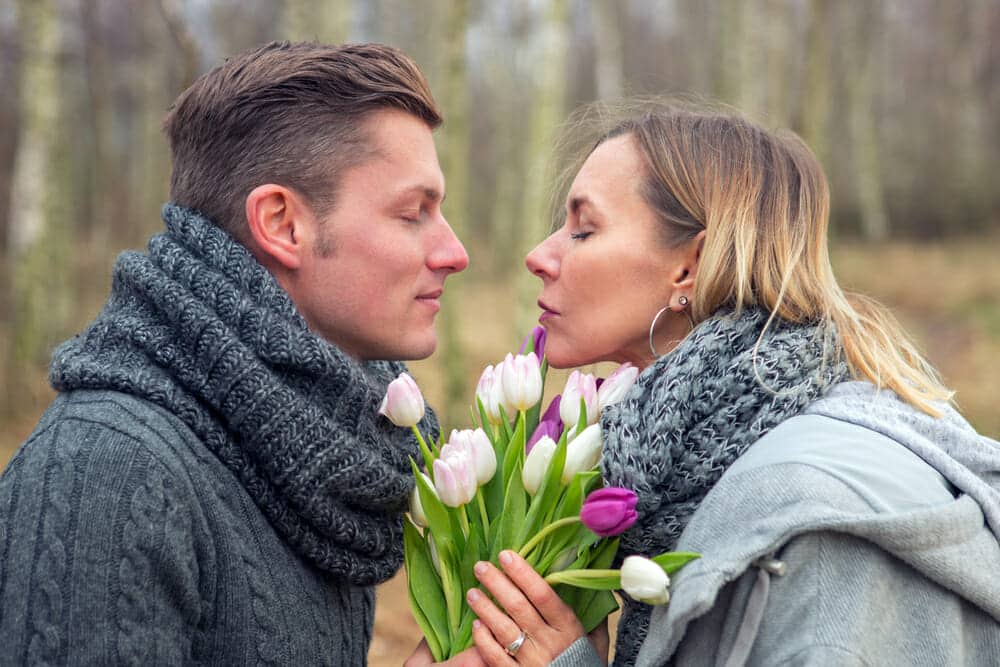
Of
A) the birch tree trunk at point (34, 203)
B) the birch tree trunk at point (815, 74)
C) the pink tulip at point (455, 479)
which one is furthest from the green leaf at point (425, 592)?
the birch tree trunk at point (34, 203)

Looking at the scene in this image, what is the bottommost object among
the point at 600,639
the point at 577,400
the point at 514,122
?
the point at 514,122

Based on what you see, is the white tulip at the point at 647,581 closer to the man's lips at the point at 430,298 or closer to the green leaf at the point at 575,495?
the green leaf at the point at 575,495

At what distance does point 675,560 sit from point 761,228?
2.79 feet

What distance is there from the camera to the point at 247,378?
1.93 meters

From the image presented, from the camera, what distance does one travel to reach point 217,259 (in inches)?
81.0

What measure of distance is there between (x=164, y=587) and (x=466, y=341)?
11.2 meters

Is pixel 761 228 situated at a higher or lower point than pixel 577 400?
higher

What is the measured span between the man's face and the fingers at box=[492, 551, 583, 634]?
607 mm

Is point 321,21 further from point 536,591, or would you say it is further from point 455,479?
point 536,591

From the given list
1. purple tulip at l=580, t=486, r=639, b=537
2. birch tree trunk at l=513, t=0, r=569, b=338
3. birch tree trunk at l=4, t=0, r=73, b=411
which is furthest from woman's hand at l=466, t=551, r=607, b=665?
birch tree trunk at l=4, t=0, r=73, b=411

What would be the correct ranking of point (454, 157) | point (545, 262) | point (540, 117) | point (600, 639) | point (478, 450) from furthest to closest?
point (454, 157), point (540, 117), point (545, 262), point (600, 639), point (478, 450)

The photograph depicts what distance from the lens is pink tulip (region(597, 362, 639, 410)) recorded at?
2191 mm

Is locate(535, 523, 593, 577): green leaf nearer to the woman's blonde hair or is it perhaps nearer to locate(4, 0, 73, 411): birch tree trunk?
the woman's blonde hair

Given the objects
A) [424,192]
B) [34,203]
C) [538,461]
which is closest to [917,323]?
[34,203]
